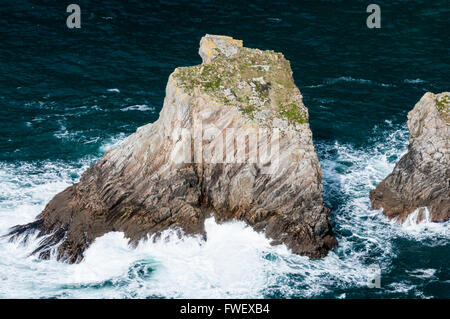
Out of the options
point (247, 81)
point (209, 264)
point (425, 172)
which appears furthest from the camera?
point (247, 81)

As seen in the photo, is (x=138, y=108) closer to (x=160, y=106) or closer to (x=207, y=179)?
Result: (x=160, y=106)

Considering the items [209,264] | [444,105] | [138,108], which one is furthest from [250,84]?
[138,108]

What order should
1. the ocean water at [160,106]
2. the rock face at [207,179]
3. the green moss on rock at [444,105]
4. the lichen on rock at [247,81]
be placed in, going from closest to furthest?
the ocean water at [160,106]
the rock face at [207,179]
the lichen on rock at [247,81]
the green moss on rock at [444,105]

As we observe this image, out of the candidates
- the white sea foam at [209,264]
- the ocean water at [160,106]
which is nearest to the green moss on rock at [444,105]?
the ocean water at [160,106]

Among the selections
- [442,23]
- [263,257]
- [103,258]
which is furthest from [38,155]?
[442,23]

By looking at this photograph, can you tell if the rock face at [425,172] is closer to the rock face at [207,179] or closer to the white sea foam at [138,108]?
the rock face at [207,179]

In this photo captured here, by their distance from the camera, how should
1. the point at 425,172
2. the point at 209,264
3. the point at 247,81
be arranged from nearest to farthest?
the point at 209,264 < the point at 425,172 < the point at 247,81
